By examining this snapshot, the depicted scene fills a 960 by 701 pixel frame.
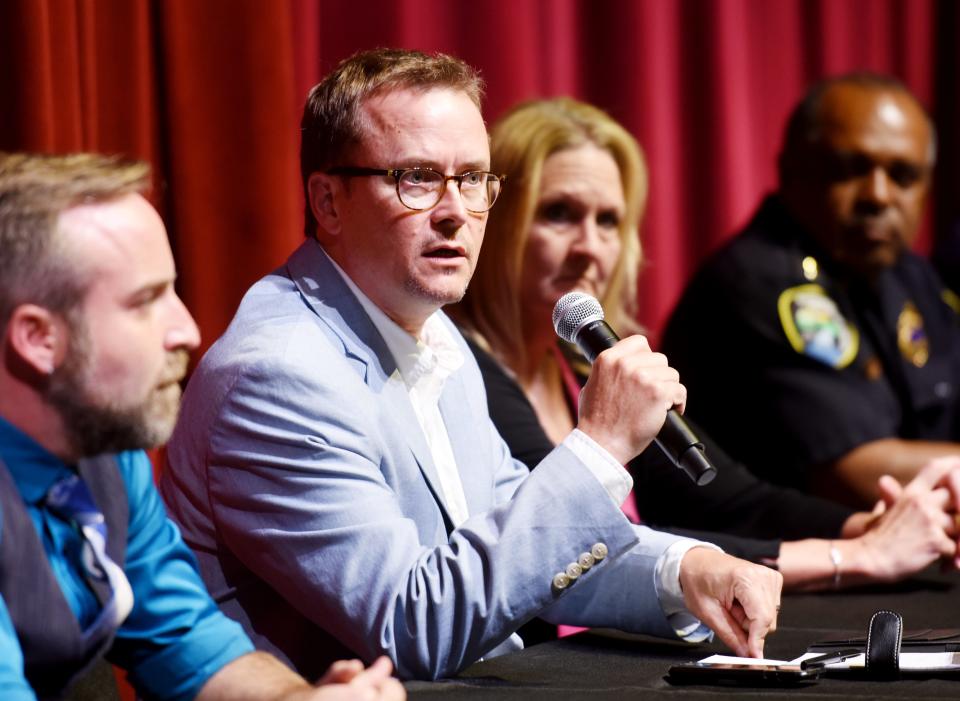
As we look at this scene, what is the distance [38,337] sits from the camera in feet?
3.73

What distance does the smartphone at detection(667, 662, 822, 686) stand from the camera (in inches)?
54.3

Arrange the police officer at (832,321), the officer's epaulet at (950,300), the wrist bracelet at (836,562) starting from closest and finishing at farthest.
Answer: the wrist bracelet at (836,562) < the police officer at (832,321) < the officer's epaulet at (950,300)

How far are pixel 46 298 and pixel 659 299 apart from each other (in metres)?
2.81

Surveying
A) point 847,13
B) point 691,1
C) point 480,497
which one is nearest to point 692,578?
point 480,497

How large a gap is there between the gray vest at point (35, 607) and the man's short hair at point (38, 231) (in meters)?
0.14

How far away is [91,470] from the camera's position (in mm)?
1232

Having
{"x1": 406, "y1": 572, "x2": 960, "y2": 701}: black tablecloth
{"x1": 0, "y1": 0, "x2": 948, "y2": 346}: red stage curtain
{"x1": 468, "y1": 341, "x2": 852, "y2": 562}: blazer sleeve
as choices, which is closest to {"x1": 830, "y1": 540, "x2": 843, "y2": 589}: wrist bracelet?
{"x1": 406, "y1": 572, "x2": 960, "y2": 701}: black tablecloth

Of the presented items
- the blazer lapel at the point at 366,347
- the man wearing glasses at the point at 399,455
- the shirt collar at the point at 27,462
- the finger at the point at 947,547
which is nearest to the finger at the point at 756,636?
the man wearing glasses at the point at 399,455

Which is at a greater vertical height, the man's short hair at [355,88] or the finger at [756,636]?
the man's short hair at [355,88]

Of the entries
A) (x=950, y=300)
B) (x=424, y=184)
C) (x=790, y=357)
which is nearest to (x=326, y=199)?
(x=424, y=184)

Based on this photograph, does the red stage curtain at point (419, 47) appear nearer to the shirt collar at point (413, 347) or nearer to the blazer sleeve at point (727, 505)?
the shirt collar at point (413, 347)

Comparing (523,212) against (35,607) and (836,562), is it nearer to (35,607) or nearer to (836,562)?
(836,562)

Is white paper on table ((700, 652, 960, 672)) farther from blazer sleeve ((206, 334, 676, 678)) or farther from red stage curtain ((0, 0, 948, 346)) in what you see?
red stage curtain ((0, 0, 948, 346))

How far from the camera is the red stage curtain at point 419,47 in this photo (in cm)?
225
